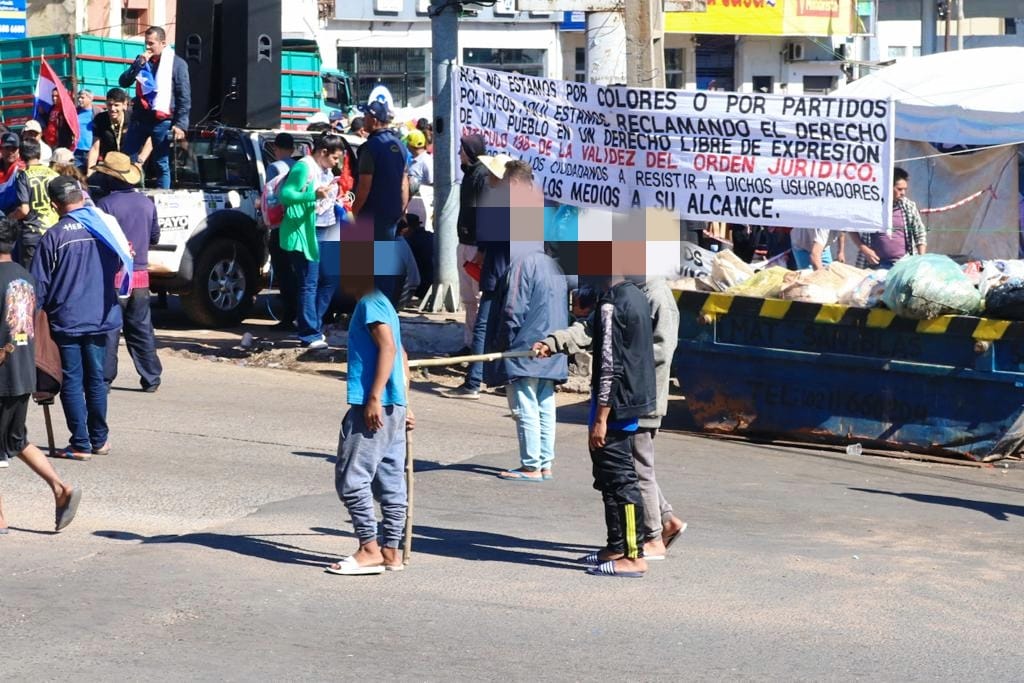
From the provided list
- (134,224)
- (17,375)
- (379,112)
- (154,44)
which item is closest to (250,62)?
(154,44)

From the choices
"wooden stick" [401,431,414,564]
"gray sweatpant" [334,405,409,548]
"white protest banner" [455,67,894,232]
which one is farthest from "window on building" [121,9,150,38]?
"gray sweatpant" [334,405,409,548]

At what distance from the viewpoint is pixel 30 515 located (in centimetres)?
801

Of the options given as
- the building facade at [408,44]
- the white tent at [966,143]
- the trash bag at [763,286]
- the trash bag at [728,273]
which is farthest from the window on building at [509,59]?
the trash bag at [763,286]

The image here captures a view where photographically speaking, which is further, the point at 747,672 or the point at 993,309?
the point at 993,309

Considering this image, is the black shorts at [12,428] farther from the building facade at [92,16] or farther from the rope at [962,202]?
the building facade at [92,16]

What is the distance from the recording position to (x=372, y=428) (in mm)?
6652

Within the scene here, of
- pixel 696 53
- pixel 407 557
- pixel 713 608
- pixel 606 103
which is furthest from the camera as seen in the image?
pixel 696 53

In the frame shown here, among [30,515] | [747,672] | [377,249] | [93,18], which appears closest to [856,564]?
[747,672]

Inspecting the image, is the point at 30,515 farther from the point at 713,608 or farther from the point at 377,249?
the point at 713,608

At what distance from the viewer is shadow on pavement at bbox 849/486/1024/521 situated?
8.62 m

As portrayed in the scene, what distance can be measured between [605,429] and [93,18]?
1044 inches

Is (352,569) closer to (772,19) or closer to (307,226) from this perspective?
(307,226)

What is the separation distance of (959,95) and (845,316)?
336 inches

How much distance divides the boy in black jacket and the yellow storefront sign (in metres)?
35.1
